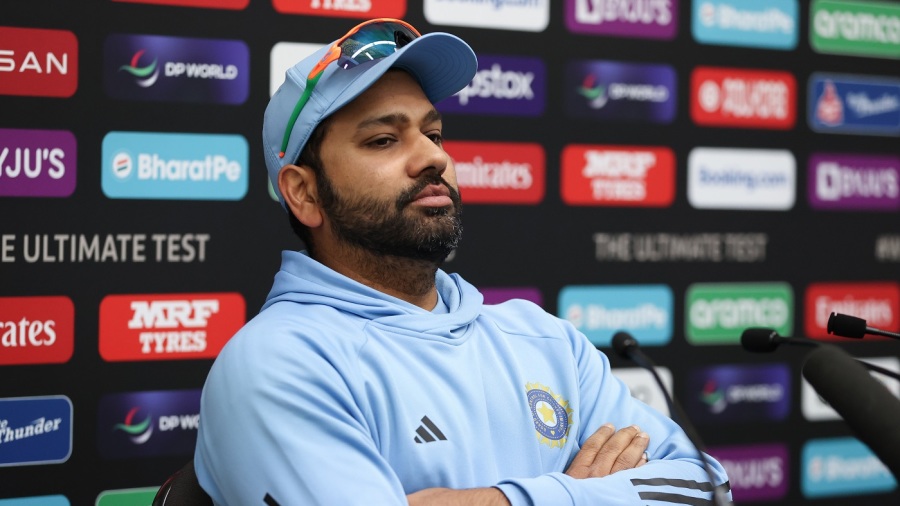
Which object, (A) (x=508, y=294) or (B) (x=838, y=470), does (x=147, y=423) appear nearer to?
(A) (x=508, y=294)

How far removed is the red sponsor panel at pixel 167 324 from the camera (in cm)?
211

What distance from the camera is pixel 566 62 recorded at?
2514mm

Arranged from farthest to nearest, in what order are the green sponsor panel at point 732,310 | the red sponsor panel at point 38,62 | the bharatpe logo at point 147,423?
the green sponsor panel at point 732,310 < the bharatpe logo at point 147,423 < the red sponsor panel at point 38,62

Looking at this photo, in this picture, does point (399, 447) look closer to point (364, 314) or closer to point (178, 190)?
point (364, 314)

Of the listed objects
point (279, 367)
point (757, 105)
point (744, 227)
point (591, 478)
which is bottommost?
point (591, 478)

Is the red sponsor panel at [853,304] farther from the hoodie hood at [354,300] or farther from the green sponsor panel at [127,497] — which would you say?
the green sponsor panel at [127,497]

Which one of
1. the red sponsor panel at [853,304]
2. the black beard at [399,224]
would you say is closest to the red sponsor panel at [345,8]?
the black beard at [399,224]

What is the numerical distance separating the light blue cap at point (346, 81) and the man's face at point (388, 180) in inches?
1.6

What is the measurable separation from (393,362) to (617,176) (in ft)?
4.54

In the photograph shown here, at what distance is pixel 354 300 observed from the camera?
1396 millimetres

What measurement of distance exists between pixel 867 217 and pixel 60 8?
90.1 inches

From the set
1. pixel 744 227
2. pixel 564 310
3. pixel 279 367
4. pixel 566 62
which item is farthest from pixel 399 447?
pixel 744 227

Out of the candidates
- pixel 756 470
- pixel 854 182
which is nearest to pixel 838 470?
pixel 756 470

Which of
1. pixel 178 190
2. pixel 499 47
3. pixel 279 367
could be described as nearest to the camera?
pixel 279 367
